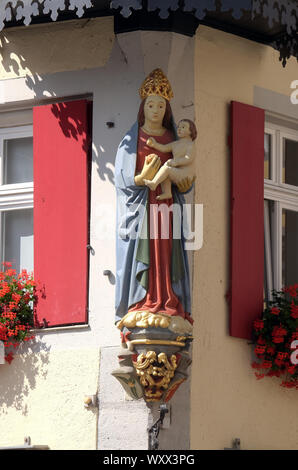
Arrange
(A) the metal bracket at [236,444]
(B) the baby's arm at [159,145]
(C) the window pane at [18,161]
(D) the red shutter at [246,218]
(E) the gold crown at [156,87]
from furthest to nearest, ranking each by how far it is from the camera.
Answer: (C) the window pane at [18,161] < (D) the red shutter at [246,218] < (A) the metal bracket at [236,444] < (E) the gold crown at [156,87] < (B) the baby's arm at [159,145]

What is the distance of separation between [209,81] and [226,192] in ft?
3.15

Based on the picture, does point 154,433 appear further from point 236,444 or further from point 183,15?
point 183,15

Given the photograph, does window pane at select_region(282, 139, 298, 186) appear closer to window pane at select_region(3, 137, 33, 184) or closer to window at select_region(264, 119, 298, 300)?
window at select_region(264, 119, 298, 300)

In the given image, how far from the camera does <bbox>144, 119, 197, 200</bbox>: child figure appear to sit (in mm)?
15797

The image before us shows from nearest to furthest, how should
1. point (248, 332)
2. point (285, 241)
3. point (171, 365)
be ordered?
point (171, 365), point (248, 332), point (285, 241)

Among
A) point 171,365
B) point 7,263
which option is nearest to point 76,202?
point 7,263

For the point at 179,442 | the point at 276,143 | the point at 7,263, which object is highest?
the point at 276,143

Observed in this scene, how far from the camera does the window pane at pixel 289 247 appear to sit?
17.6 m

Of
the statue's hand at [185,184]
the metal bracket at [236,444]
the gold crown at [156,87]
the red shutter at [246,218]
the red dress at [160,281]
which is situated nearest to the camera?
the red dress at [160,281]

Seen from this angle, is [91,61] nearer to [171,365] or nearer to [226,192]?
[226,192]

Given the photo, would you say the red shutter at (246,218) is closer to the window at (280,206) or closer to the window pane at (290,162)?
the window at (280,206)

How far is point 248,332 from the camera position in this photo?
54.5 ft

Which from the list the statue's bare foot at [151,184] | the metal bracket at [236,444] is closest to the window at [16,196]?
the statue's bare foot at [151,184]

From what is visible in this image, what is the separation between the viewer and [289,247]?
17.7 m
